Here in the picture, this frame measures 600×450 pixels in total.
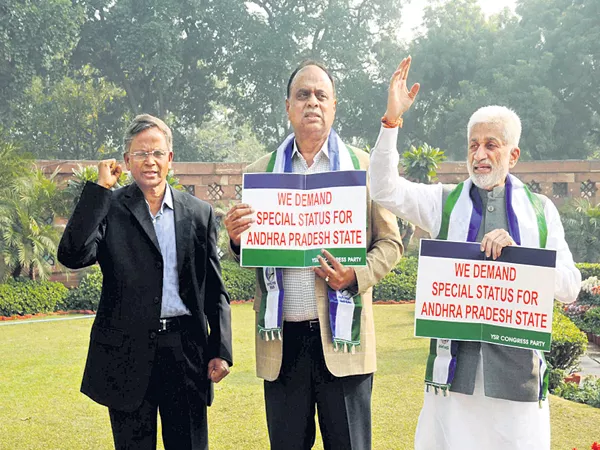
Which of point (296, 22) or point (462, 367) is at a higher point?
point (296, 22)

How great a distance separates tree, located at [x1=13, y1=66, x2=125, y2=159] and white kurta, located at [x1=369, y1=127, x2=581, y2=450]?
81.3 ft

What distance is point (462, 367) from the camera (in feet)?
7.57

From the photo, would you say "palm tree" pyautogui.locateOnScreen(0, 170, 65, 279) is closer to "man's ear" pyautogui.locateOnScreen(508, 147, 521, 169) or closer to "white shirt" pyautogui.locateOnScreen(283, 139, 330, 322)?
"white shirt" pyautogui.locateOnScreen(283, 139, 330, 322)

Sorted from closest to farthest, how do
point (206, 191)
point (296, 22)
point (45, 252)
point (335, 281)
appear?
point (335, 281) → point (45, 252) → point (206, 191) → point (296, 22)

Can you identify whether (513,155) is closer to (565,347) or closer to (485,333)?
(485,333)

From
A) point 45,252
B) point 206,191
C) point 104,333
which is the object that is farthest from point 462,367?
point 206,191

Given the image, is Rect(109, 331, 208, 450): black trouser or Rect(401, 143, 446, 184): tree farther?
Rect(401, 143, 446, 184): tree

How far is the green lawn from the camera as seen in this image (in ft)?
15.4

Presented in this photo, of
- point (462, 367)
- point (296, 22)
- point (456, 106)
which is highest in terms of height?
point (296, 22)

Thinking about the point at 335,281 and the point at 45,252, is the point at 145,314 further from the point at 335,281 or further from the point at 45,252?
the point at 45,252

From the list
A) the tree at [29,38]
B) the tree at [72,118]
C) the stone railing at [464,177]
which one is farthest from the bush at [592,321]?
the tree at [72,118]

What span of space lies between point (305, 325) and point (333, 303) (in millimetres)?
147

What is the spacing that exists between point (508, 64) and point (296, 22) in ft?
26.7

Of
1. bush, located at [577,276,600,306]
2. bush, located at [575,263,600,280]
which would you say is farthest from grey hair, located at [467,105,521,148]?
bush, located at [575,263,600,280]
